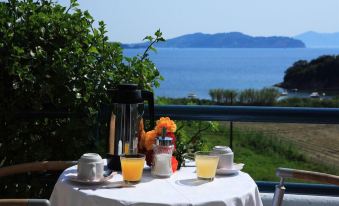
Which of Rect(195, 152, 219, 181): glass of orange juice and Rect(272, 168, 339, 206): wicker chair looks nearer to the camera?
Rect(195, 152, 219, 181): glass of orange juice

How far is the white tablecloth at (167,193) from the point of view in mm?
2018

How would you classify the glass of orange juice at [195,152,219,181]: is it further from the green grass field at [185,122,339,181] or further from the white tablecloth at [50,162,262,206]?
the green grass field at [185,122,339,181]

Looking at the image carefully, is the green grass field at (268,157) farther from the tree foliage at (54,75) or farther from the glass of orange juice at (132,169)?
the glass of orange juice at (132,169)

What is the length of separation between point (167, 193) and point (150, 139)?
39cm

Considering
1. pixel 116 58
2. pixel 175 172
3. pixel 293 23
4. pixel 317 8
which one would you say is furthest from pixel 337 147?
pixel 293 23

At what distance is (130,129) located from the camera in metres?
2.51

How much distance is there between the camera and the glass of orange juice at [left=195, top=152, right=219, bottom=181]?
2.30m

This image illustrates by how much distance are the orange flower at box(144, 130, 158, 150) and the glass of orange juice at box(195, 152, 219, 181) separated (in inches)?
8.9

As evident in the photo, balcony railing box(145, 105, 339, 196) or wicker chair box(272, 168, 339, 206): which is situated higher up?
balcony railing box(145, 105, 339, 196)

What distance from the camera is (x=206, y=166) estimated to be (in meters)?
2.30

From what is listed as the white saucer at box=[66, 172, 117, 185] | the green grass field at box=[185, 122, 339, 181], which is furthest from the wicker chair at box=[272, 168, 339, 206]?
the green grass field at box=[185, 122, 339, 181]

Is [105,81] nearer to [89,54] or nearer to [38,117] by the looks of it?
[89,54]

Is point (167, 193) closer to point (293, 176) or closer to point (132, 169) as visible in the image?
point (132, 169)

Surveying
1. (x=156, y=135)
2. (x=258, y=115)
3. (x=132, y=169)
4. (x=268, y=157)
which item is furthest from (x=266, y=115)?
(x=268, y=157)
